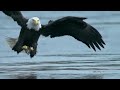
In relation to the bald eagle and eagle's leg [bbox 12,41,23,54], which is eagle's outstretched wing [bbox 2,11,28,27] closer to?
the bald eagle

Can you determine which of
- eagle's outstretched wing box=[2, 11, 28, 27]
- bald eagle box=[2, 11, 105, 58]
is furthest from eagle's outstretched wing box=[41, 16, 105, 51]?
eagle's outstretched wing box=[2, 11, 28, 27]

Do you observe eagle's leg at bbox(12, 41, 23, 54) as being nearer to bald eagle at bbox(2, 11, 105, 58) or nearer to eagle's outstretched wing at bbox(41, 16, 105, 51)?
bald eagle at bbox(2, 11, 105, 58)

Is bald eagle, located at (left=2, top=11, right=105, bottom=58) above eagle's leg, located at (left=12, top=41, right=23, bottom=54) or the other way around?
above

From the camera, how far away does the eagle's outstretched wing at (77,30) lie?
6273mm

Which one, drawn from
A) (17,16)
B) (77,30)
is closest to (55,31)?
(77,30)

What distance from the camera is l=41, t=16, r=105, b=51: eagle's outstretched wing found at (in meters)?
6.27

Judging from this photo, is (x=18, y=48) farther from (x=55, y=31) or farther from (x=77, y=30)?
(x=77, y=30)

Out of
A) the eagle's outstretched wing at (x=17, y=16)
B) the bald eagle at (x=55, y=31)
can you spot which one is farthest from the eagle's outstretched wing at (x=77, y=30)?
the eagle's outstretched wing at (x=17, y=16)

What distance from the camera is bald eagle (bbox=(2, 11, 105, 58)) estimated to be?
6305 mm

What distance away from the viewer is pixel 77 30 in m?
6.45

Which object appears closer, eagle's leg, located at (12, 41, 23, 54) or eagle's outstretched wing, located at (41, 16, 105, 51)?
eagle's outstretched wing, located at (41, 16, 105, 51)
